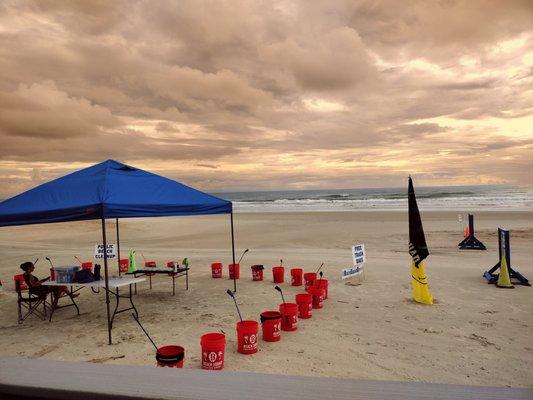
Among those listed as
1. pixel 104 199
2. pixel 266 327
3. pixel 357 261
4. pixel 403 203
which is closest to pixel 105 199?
pixel 104 199

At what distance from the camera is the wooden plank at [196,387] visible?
4.24ft

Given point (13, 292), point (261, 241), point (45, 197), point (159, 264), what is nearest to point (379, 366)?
point (45, 197)

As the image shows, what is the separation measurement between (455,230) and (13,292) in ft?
67.2

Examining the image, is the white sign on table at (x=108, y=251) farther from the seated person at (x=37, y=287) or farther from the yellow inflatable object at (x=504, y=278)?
the yellow inflatable object at (x=504, y=278)

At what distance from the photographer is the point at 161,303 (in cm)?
926

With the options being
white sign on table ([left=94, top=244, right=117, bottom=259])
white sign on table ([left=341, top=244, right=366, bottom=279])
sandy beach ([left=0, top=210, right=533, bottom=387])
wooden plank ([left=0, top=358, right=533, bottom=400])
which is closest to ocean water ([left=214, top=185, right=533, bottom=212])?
sandy beach ([left=0, top=210, right=533, bottom=387])

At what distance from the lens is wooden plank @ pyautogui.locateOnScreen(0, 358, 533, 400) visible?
1.29 meters

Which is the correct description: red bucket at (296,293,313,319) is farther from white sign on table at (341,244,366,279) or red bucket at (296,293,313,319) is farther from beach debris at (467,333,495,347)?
white sign on table at (341,244,366,279)

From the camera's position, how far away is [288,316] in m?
6.91

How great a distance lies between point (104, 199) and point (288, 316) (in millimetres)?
3485

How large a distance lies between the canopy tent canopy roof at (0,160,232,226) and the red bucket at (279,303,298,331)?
9.27 ft

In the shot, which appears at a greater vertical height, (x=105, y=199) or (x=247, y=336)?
(x=105, y=199)

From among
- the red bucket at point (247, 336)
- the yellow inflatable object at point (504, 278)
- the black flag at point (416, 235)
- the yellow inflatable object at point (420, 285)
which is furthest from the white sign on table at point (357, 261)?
the red bucket at point (247, 336)

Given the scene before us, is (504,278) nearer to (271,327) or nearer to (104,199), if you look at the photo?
(271,327)
